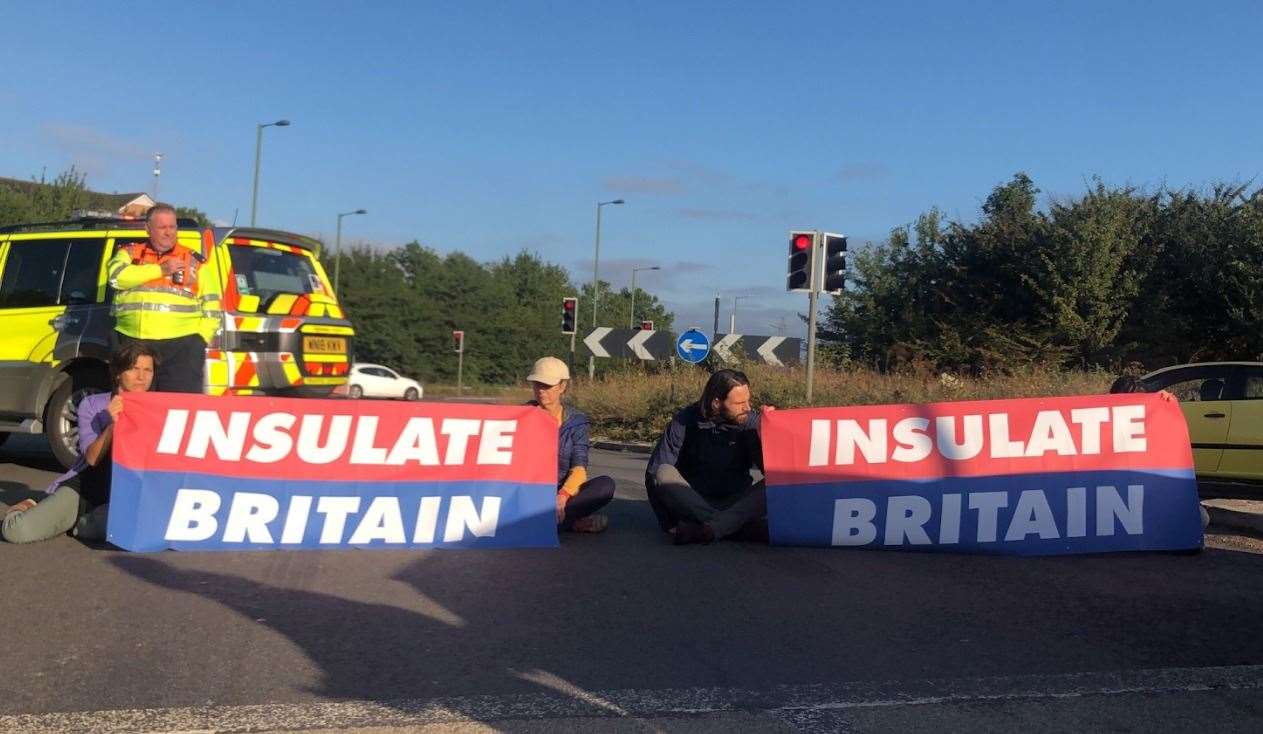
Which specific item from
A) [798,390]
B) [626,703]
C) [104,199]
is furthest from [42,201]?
[626,703]

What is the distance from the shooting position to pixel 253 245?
10.7 metres

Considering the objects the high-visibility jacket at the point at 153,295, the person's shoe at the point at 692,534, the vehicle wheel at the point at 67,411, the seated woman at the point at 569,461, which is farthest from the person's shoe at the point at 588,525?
the vehicle wheel at the point at 67,411

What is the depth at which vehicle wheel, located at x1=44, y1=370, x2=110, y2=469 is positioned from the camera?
10.4m

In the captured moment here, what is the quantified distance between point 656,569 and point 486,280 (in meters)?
60.7

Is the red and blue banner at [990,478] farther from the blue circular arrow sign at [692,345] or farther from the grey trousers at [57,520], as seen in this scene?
the blue circular arrow sign at [692,345]

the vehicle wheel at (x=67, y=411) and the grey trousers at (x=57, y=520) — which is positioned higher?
the vehicle wheel at (x=67, y=411)

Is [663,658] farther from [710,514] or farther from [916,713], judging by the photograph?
[710,514]

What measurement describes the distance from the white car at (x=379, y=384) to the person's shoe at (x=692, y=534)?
3592 cm

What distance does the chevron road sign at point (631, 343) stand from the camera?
77.4 feet

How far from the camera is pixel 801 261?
16.2 metres

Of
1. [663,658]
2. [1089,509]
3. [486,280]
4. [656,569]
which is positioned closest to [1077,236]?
[1089,509]

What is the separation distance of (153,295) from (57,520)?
82.2 inches

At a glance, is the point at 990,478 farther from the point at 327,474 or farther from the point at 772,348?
the point at 772,348

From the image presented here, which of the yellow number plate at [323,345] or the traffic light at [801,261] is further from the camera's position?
the traffic light at [801,261]
